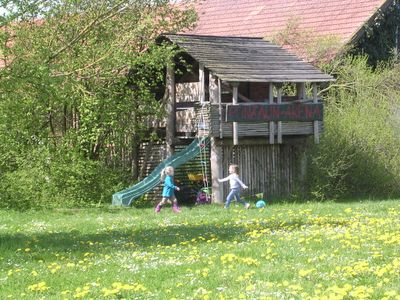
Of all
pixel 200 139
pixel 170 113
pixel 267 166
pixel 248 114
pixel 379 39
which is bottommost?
pixel 267 166

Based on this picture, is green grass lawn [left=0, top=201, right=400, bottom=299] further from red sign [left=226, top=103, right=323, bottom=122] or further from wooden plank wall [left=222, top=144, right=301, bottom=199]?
wooden plank wall [left=222, top=144, right=301, bottom=199]

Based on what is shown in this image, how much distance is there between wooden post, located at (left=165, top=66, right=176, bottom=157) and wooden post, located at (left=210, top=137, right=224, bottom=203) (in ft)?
7.57

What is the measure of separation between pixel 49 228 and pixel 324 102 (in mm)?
14818

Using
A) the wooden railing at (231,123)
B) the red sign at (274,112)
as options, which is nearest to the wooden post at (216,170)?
the wooden railing at (231,123)

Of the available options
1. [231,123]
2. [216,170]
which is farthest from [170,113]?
[216,170]

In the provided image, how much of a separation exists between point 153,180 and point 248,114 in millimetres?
3580

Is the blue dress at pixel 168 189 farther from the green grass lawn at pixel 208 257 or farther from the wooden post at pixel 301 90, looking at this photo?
the wooden post at pixel 301 90

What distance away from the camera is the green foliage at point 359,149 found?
26.5 meters

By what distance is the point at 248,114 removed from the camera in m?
26.3

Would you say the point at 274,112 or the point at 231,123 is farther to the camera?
the point at 274,112

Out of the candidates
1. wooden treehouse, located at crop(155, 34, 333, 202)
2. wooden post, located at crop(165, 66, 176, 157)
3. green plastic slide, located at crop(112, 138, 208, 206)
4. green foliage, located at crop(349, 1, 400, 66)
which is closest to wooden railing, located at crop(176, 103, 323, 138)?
wooden treehouse, located at crop(155, 34, 333, 202)

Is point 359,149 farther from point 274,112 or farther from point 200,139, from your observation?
point 200,139

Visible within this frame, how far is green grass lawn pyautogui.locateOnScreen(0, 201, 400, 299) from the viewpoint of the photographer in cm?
1000

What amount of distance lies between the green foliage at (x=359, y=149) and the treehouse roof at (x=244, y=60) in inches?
66.2
